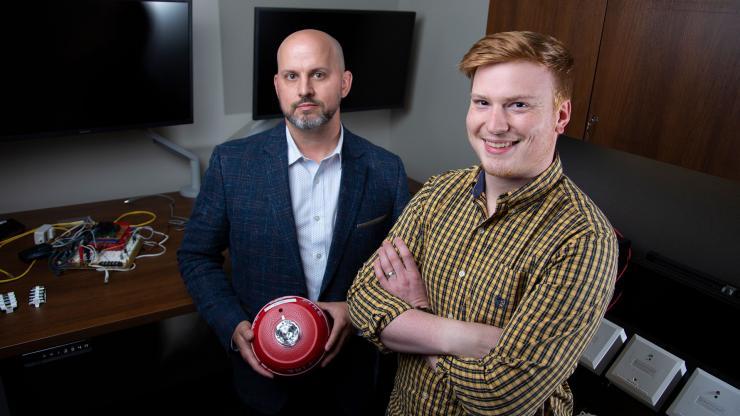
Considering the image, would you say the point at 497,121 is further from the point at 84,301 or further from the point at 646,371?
the point at 84,301

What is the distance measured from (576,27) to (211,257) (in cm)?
133

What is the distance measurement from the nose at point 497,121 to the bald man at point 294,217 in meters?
0.64

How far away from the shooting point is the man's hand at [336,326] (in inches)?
59.1

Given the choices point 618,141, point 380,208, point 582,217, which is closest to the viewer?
point 582,217

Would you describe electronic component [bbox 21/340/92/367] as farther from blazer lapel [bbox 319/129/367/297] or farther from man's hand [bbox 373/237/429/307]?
man's hand [bbox 373/237/429/307]

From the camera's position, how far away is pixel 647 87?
1472 millimetres

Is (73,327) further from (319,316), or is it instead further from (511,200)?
(511,200)

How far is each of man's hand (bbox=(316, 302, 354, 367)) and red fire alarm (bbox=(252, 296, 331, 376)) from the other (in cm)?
8

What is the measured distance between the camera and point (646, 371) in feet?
5.08

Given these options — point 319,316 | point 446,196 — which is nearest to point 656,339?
point 446,196

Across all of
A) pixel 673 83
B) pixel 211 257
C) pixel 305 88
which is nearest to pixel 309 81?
pixel 305 88

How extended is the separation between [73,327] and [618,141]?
1.73 meters

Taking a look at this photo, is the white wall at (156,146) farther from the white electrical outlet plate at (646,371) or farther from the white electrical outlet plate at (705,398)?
the white electrical outlet plate at (705,398)

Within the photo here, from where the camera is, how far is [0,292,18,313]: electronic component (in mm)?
1675
